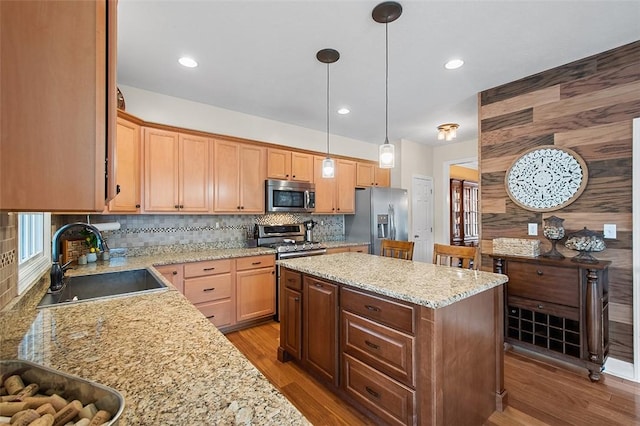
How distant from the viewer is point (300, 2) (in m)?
1.87

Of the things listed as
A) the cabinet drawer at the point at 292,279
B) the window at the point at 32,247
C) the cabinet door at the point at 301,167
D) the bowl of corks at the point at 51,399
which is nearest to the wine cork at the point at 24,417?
the bowl of corks at the point at 51,399

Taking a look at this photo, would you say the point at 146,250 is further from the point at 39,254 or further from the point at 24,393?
the point at 24,393

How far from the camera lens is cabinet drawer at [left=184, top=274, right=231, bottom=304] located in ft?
9.82

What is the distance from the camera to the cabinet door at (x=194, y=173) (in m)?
3.24

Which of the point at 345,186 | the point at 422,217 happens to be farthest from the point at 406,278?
the point at 422,217

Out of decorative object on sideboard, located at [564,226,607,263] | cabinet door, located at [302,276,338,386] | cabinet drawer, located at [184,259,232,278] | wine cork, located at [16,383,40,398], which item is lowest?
cabinet door, located at [302,276,338,386]

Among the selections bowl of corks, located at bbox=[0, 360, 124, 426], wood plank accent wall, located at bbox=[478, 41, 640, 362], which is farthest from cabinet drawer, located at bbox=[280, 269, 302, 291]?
wood plank accent wall, located at bbox=[478, 41, 640, 362]

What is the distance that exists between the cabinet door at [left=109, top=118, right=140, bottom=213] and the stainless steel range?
1475mm

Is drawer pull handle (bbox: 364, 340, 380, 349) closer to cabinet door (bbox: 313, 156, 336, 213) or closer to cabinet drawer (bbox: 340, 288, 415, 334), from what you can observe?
Answer: cabinet drawer (bbox: 340, 288, 415, 334)

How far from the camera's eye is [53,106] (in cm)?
58

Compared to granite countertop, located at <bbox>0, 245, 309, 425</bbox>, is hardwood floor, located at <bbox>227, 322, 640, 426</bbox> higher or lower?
lower

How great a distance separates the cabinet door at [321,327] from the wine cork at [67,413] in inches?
63.3

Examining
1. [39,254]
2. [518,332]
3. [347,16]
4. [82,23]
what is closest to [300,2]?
[347,16]

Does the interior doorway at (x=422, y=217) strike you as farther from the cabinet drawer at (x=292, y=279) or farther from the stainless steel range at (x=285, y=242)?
the cabinet drawer at (x=292, y=279)
